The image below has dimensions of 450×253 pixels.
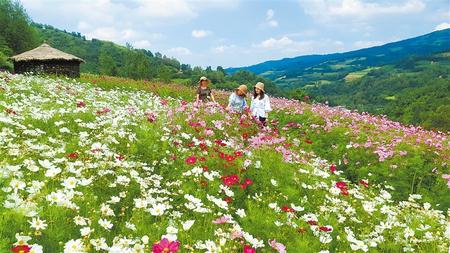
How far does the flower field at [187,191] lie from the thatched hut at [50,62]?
26.4m

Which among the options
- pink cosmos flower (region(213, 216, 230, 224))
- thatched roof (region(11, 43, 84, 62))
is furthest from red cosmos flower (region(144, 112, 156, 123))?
thatched roof (region(11, 43, 84, 62))

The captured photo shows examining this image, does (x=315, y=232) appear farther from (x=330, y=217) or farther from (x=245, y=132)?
(x=245, y=132)

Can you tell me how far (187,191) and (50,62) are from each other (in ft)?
113

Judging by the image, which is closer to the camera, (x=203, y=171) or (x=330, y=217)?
(x=330, y=217)

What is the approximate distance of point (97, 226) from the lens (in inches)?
171

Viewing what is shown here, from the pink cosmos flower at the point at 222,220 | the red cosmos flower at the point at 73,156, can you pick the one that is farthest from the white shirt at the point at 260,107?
the pink cosmos flower at the point at 222,220

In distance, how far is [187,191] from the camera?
18.4ft

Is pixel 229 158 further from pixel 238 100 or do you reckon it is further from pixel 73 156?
pixel 238 100

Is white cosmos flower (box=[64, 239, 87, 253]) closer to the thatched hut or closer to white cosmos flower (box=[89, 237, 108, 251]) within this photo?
white cosmos flower (box=[89, 237, 108, 251])

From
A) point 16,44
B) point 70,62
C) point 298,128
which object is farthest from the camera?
point 16,44

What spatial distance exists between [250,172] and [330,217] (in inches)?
68.1

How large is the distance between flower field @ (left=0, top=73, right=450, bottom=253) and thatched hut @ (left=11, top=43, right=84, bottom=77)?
26.4 m

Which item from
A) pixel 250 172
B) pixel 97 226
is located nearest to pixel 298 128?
pixel 250 172

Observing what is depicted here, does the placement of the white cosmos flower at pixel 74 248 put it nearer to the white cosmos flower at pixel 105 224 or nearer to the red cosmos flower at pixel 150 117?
the white cosmos flower at pixel 105 224
